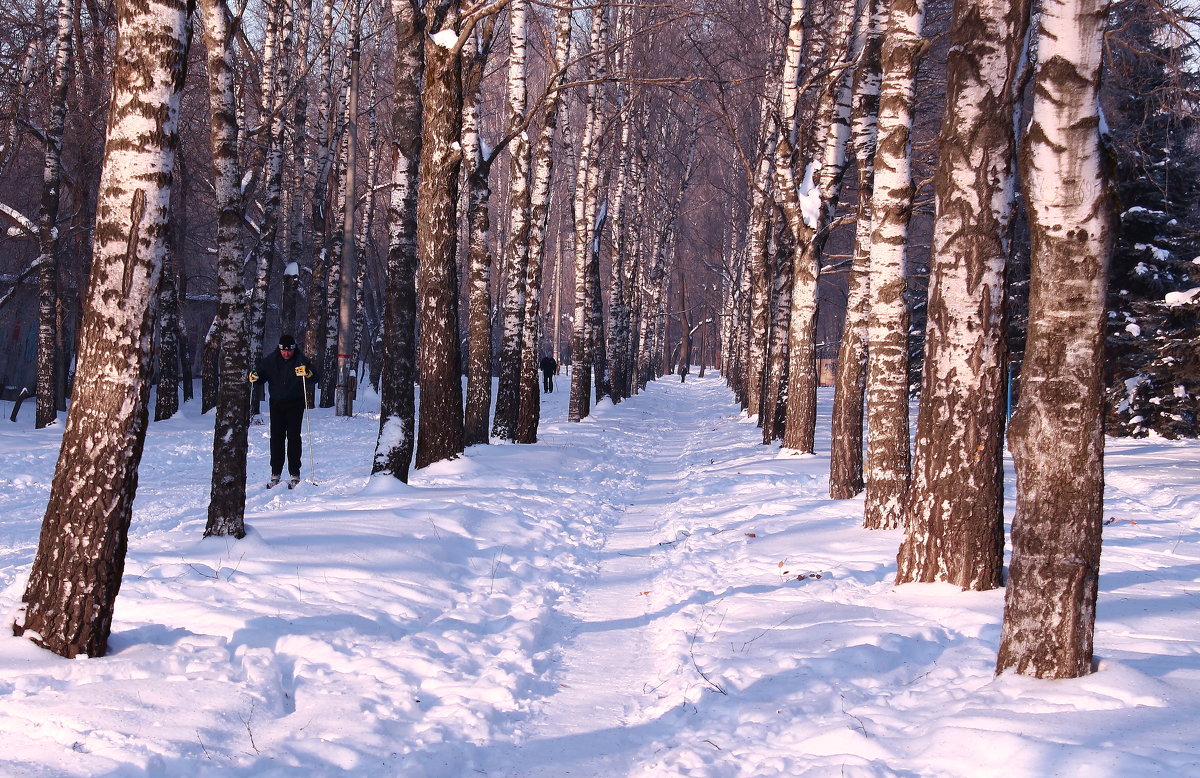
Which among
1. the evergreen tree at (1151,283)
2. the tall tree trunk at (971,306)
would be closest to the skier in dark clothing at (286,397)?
the tall tree trunk at (971,306)

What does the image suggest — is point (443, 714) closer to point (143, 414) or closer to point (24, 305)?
point (143, 414)

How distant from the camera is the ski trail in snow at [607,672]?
4.14m

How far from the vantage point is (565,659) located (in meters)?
5.46

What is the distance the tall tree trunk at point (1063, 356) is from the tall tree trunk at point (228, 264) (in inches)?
227

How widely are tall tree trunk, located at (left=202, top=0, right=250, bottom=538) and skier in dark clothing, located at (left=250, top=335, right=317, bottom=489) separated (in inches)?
157

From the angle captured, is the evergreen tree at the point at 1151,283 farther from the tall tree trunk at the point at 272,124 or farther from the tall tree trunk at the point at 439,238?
the tall tree trunk at the point at 272,124

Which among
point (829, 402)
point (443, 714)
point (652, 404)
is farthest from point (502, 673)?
point (829, 402)

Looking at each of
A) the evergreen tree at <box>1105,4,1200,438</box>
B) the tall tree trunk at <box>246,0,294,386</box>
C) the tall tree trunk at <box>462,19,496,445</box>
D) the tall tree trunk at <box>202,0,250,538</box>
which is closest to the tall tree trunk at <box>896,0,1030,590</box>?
the tall tree trunk at <box>202,0,250,538</box>

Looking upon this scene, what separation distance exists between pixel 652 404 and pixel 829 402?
290 inches

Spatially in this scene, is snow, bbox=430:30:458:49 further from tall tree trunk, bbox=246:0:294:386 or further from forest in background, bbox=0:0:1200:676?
tall tree trunk, bbox=246:0:294:386

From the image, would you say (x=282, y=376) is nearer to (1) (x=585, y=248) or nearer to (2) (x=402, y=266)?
(2) (x=402, y=266)

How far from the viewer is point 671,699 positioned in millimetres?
4773

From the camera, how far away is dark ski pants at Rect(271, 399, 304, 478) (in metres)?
11.6

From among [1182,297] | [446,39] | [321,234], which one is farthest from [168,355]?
[1182,297]
